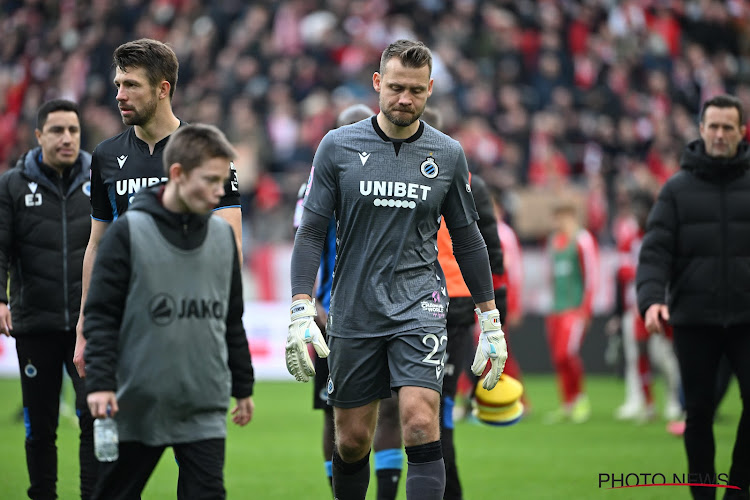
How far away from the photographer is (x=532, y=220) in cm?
1986

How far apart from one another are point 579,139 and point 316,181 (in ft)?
55.9

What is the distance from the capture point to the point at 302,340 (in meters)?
6.00

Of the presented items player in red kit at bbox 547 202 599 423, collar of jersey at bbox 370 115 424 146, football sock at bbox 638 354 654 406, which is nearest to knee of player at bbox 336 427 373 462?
collar of jersey at bbox 370 115 424 146

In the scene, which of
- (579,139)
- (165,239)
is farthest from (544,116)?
(165,239)

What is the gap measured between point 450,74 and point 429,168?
17729 mm

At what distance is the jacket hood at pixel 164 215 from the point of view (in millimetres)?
5125

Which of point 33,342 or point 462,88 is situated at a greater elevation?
point 462,88

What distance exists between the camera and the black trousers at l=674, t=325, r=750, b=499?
735 centimetres

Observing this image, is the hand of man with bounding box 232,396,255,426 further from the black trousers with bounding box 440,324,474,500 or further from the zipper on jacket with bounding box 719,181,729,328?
the zipper on jacket with bounding box 719,181,729,328

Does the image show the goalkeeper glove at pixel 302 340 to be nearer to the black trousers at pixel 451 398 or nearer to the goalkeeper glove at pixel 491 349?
the goalkeeper glove at pixel 491 349

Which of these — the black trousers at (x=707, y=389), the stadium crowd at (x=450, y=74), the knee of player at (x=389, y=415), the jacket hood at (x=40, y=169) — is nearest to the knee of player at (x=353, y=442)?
the knee of player at (x=389, y=415)

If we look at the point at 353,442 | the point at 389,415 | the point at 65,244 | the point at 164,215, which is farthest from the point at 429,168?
the point at 65,244

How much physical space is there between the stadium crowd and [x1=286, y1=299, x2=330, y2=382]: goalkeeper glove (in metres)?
13.9

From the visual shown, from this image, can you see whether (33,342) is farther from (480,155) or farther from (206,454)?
(480,155)
